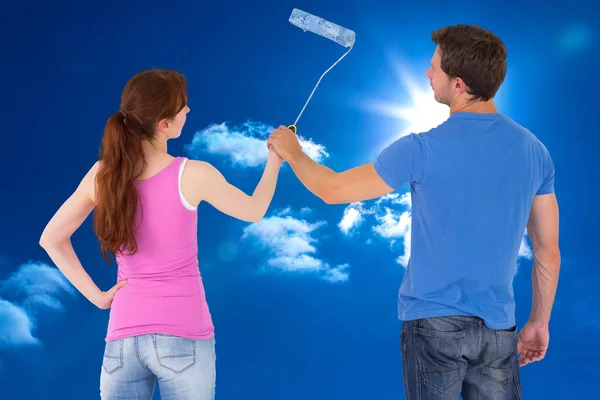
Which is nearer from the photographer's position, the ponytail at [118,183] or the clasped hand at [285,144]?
the ponytail at [118,183]


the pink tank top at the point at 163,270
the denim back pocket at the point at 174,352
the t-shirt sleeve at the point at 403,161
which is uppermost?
the t-shirt sleeve at the point at 403,161

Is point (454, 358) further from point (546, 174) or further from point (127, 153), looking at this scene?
point (127, 153)

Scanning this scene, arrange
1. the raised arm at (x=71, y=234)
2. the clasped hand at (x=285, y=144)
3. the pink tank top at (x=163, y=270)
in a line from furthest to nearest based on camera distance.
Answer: the clasped hand at (x=285, y=144) → the raised arm at (x=71, y=234) → the pink tank top at (x=163, y=270)

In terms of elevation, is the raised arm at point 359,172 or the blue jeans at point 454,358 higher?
the raised arm at point 359,172

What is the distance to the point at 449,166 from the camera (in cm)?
208

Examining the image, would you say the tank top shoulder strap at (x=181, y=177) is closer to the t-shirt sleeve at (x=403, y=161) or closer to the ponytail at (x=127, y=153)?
the ponytail at (x=127, y=153)

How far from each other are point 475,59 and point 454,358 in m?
1.00

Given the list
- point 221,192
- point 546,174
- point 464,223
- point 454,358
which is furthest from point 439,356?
point 221,192

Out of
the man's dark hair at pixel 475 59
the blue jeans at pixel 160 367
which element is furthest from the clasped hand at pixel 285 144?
the blue jeans at pixel 160 367

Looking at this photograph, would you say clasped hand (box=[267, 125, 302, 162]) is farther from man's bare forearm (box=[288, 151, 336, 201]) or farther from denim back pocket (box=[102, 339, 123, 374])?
denim back pocket (box=[102, 339, 123, 374])

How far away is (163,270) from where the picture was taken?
7.27ft

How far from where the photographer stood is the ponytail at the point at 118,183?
7.04 ft

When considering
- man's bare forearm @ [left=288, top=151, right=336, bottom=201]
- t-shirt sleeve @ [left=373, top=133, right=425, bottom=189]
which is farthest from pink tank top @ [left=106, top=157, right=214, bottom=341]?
t-shirt sleeve @ [left=373, top=133, right=425, bottom=189]

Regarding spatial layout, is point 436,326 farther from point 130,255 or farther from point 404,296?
point 130,255
